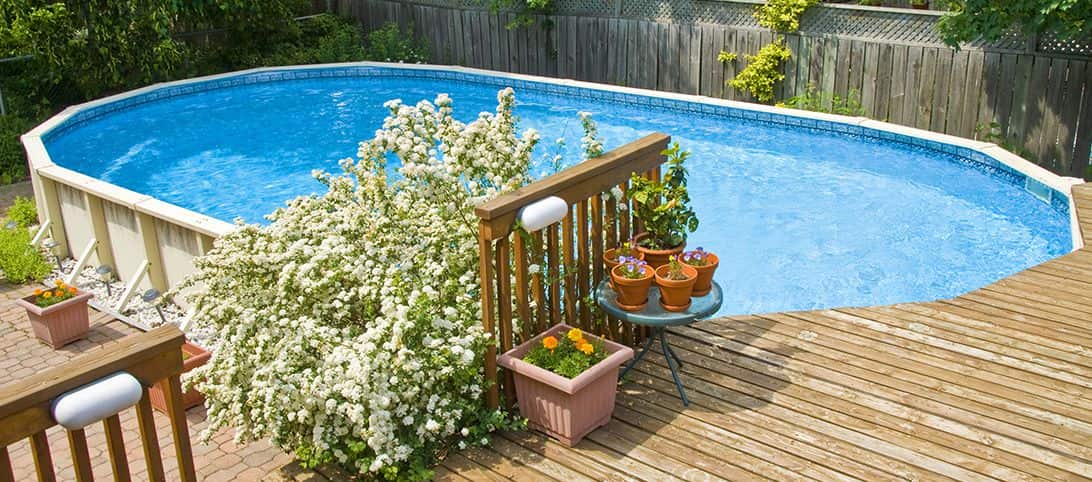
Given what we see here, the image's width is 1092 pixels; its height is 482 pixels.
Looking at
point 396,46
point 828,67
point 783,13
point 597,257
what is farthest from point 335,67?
point 597,257

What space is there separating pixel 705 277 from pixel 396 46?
1127 cm

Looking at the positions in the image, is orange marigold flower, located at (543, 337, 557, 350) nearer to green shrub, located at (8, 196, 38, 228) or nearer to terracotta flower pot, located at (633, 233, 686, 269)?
terracotta flower pot, located at (633, 233, 686, 269)

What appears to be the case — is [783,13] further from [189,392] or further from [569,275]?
[189,392]

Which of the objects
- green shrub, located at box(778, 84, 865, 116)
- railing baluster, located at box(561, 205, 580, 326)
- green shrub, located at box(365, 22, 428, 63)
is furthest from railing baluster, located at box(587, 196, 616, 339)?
green shrub, located at box(365, 22, 428, 63)

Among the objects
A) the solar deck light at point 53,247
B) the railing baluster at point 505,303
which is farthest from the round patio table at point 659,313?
→ the solar deck light at point 53,247

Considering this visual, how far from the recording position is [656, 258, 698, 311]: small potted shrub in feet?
14.1

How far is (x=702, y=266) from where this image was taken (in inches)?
175

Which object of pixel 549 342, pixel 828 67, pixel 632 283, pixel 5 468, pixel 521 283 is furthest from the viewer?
pixel 828 67

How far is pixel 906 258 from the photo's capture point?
7.82 meters

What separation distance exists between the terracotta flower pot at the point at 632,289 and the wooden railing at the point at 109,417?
1.87 metres

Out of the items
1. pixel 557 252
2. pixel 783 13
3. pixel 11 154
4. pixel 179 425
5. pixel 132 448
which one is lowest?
pixel 132 448

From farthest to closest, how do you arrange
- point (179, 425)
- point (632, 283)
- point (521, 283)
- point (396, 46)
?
point (396, 46) → point (632, 283) → point (521, 283) → point (179, 425)

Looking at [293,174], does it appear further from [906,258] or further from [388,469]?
[388,469]

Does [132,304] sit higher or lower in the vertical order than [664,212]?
lower
